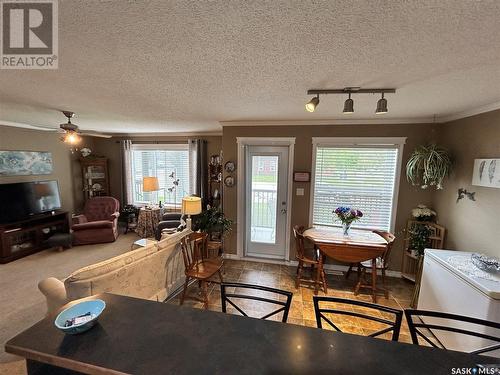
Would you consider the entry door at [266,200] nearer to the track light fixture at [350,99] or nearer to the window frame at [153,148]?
the track light fixture at [350,99]

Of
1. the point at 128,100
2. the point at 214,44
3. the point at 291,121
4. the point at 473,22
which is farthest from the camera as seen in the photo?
the point at 291,121

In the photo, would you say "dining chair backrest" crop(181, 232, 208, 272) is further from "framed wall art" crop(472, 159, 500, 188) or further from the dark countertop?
"framed wall art" crop(472, 159, 500, 188)

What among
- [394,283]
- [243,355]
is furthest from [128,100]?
[394,283]

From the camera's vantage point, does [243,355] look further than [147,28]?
No

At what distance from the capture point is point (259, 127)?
353cm

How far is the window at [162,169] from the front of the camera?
→ 5301mm

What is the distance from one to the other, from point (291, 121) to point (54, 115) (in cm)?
358

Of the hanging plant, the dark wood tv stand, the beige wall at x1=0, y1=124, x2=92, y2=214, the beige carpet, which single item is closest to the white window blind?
the hanging plant

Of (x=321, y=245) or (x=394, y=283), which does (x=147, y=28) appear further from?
(x=394, y=283)

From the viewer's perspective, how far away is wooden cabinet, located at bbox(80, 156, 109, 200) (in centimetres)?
519

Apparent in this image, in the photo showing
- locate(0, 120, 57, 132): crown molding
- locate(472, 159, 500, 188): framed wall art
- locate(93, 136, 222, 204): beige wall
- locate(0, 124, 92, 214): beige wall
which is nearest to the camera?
locate(472, 159, 500, 188): framed wall art

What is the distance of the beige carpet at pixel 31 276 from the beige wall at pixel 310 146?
7.98 feet

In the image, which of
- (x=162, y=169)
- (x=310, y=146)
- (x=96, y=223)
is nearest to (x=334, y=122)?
(x=310, y=146)

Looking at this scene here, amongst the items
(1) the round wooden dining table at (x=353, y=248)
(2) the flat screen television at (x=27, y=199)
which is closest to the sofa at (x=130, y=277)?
(1) the round wooden dining table at (x=353, y=248)
